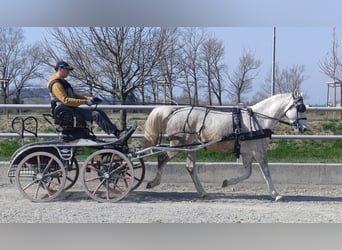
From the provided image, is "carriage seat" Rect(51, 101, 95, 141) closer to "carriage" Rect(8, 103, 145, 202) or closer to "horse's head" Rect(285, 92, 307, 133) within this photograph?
"carriage" Rect(8, 103, 145, 202)

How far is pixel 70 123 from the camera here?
23.8 ft

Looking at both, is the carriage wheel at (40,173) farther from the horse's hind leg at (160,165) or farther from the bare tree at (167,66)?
the bare tree at (167,66)

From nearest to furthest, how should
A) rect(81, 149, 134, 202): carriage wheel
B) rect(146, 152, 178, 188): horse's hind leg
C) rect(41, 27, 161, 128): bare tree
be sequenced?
rect(81, 149, 134, 202): carriage wheel
rect(146, 152, 178, 188): horse's hind leg
rect(41, 27, 161, 128): bare tree

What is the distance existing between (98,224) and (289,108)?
350 cm

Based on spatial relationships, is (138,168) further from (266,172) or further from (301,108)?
(301,108)

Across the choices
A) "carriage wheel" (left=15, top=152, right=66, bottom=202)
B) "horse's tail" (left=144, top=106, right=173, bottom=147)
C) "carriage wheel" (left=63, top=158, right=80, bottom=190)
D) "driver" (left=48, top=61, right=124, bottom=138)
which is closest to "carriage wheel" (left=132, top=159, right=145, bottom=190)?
"horse's tail" (left=144, top=106, right=173, bottom=147)

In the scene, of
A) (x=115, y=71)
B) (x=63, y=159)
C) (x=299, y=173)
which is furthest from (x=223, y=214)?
(x=115, y=71)

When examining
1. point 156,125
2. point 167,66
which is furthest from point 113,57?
point 156,125

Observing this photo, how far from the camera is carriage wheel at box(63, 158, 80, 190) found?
24.3 ft

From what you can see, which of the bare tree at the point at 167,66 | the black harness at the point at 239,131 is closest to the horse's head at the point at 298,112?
the black harness at the point at 239,131

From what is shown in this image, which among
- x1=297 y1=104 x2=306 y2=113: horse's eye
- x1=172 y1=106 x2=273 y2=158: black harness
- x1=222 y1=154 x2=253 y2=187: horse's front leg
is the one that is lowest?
x1=222 y1=154 x2=253 y2=187: horse's front leg

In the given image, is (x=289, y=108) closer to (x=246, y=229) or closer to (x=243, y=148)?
(x=243, y=148)

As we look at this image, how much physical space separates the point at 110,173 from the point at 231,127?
193 cm

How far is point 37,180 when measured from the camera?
283 inches
